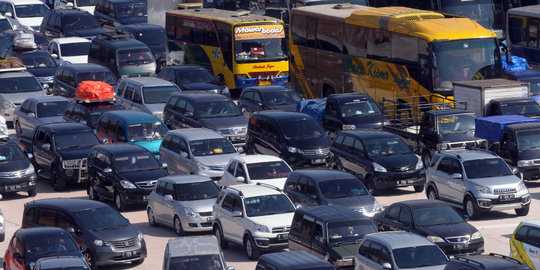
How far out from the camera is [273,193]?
88.2ft

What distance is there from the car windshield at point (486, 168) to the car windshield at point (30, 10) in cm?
3784

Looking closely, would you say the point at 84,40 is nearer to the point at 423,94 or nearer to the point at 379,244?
the point at 423,94

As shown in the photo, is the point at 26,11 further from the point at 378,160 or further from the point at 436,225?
the point at 436,225

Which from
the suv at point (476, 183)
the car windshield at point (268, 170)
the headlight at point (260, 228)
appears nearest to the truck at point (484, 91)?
the suv at point (476, 183)

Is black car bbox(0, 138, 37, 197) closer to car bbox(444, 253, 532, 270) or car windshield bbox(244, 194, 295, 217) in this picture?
car windshield bbox(244, 194, 295, 217)

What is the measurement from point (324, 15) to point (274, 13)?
43.8 feet

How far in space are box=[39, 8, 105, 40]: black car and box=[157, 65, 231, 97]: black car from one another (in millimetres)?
13090

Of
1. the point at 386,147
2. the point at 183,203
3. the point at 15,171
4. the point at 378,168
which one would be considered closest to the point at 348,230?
the point at 183,203

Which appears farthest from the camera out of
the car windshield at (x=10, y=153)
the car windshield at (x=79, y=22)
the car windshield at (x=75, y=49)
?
the car windshield at (x=79, y=22)

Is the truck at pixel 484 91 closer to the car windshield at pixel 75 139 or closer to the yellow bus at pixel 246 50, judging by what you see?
the yellow bus at pixel 246 50

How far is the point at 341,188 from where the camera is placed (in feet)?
92.6

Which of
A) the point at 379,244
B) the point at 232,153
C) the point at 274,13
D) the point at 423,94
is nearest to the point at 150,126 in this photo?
the point at 232,153

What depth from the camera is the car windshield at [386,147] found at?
1280 inches

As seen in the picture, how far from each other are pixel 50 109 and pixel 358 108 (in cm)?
1118
